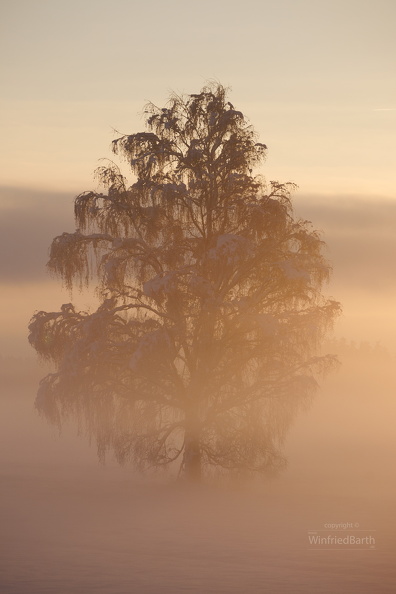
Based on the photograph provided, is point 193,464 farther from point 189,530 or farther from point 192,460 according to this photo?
point 189,530

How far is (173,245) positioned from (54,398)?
5.74 metres

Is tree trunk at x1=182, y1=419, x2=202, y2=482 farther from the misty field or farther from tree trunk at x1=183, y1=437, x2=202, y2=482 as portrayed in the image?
the misty field

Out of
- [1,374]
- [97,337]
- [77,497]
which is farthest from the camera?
[1,374]

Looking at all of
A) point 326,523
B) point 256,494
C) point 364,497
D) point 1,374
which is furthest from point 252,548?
point 1,374

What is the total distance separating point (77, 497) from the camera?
3400cm

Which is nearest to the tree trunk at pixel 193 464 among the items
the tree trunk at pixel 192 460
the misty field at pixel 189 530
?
the tree trunk at pixel 192 460

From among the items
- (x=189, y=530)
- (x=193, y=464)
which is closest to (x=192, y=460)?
(x=193, y=464)

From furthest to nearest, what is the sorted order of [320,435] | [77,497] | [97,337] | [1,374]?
Result: [1,374]
[320,435]
[77,497]
[97,337]

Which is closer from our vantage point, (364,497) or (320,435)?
(364,497)

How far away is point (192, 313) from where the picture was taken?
31.8 metres

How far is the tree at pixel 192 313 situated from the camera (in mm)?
31219

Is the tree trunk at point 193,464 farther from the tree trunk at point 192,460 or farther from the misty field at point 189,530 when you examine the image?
the misty field at point 189,530

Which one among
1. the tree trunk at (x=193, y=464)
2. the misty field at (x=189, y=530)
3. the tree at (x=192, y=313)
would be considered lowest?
the misty field at (x=189, y=530)

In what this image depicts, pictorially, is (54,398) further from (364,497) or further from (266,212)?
(364,497)
